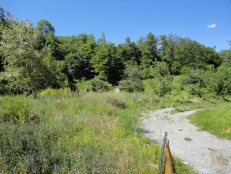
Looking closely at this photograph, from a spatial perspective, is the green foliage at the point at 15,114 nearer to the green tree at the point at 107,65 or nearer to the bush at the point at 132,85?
the bush at the point at 132,85

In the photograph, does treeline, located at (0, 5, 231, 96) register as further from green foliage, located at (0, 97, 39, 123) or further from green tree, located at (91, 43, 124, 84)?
green foliage, located at (0, 97, 39, 123)

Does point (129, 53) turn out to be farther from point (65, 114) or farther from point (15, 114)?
point (15, 114)

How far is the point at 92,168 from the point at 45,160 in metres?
0.85

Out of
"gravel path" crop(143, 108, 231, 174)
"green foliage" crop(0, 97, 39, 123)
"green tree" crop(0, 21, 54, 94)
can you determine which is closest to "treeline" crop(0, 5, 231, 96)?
"green tree" crop(0, 21, 54, 94)

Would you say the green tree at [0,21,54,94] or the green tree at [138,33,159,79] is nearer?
the green tree at [0,21,54,94]

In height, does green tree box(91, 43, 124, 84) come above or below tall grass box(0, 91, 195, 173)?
above

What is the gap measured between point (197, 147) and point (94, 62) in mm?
36286

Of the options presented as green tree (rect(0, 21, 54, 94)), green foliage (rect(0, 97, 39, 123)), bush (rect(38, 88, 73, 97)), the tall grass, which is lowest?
the tall grass

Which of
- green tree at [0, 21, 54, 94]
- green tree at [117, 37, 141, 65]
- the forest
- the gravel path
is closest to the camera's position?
the forest

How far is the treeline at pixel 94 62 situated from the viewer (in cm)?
1331

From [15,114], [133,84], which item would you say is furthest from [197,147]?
[133,84]

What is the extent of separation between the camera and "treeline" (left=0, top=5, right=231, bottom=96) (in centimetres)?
1331

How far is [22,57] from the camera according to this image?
12.9 m

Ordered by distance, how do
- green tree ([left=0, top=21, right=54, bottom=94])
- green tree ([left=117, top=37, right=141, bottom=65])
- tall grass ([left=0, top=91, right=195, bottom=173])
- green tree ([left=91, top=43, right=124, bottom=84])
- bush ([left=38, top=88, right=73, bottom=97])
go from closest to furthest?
1. tall grass ([left=0, top=91, right=195, bottom=173])
2. bush ([left=38, top=88, right=73, bottom=97])
3. green tree ([left=0, top=21, right=54, bottom=94])
4. green tree ([left=91, top=43, right=124, bottom=84])
5. green tree ([left=117, top=37, right=141, bottom=65])
